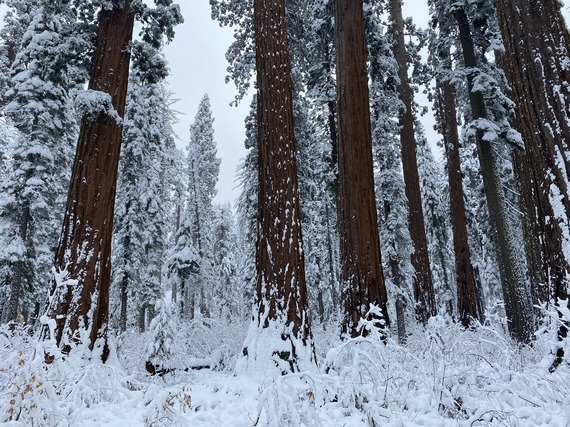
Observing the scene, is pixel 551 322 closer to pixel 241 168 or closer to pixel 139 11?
pixel 139 11

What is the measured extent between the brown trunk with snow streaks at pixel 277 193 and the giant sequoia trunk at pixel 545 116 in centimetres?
292

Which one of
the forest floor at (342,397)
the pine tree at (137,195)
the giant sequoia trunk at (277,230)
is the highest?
the pine tree at (137,195)

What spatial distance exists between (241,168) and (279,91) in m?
11.5

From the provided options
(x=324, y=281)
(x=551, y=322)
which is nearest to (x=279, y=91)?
(x=551, y=322)

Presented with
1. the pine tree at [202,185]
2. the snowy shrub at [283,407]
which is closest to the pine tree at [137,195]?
the pine tree at [202,185]

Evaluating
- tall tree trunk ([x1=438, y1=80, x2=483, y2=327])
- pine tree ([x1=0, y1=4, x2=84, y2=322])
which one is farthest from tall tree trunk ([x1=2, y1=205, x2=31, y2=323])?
tall tree trunk ([x1=438, y1=80, x2=483, y2=327])

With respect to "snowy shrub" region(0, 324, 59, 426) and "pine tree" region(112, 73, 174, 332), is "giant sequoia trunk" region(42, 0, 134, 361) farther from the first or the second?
"pine tree" region(112, 73, 174, 332)

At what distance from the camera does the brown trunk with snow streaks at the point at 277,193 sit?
5.27m

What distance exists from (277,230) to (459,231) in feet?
34.6

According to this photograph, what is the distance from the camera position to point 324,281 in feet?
115

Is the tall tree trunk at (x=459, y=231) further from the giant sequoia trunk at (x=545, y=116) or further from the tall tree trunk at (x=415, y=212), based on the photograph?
the giant sequoia trunk at (x=545, y=116)

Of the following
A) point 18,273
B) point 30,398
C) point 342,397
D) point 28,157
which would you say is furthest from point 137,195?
point 342,397

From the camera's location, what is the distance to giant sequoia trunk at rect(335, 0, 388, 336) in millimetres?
6109

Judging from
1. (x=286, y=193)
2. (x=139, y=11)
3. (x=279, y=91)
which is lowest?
(x=286, y=193)
